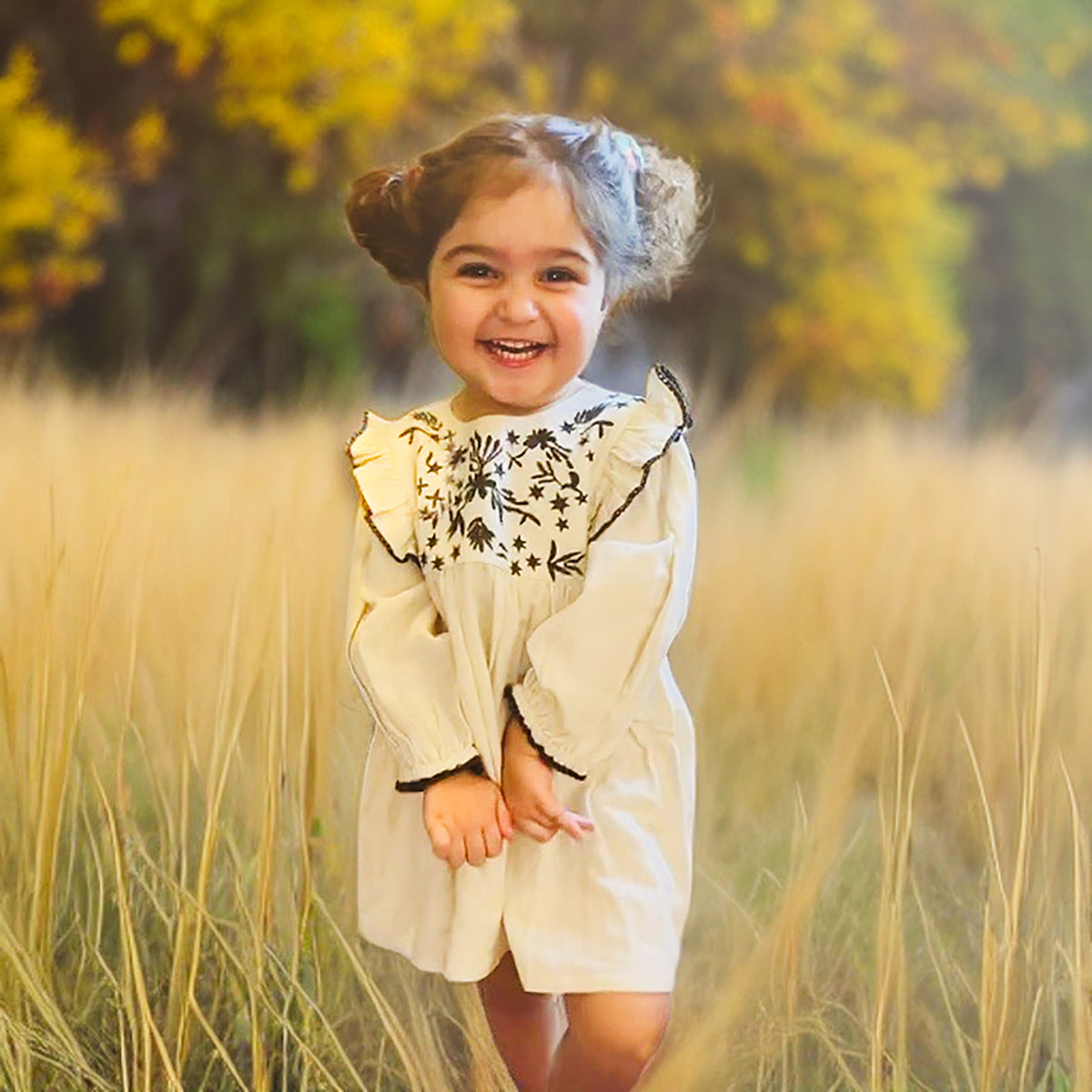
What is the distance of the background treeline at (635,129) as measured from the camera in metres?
1.73

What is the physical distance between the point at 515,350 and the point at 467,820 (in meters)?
0.35

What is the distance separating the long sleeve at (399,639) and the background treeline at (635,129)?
2.84 feet

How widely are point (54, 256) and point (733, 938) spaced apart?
3.81 ft

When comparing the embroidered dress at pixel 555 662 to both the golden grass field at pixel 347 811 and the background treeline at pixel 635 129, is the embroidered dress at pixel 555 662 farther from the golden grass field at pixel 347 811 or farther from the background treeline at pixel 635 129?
the background treeline at pixel 635 129

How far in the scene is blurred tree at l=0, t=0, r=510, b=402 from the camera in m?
1.71

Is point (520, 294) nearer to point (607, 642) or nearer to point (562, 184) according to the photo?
point (562, 184)

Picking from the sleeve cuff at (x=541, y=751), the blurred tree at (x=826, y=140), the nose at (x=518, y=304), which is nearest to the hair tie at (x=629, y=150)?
the nose at (x=518, y=304)

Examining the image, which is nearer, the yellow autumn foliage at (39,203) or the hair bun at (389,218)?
the hair bun at (389,218)

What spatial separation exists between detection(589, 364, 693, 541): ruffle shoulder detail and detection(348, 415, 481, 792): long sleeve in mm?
145

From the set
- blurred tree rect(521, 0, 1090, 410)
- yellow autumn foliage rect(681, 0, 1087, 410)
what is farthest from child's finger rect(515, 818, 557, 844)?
yellow autumn foliage rect(681, 0, 1087, 410)

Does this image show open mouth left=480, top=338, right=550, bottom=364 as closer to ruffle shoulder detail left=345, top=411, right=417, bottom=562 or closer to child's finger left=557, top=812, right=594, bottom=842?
ruffle shoulder detail left=345, top=411, right=417, bottom=562

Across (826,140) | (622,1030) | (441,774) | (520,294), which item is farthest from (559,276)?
(826,140)

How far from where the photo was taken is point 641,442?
39.4 inches

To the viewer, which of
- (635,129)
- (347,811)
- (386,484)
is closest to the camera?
(386,484)
